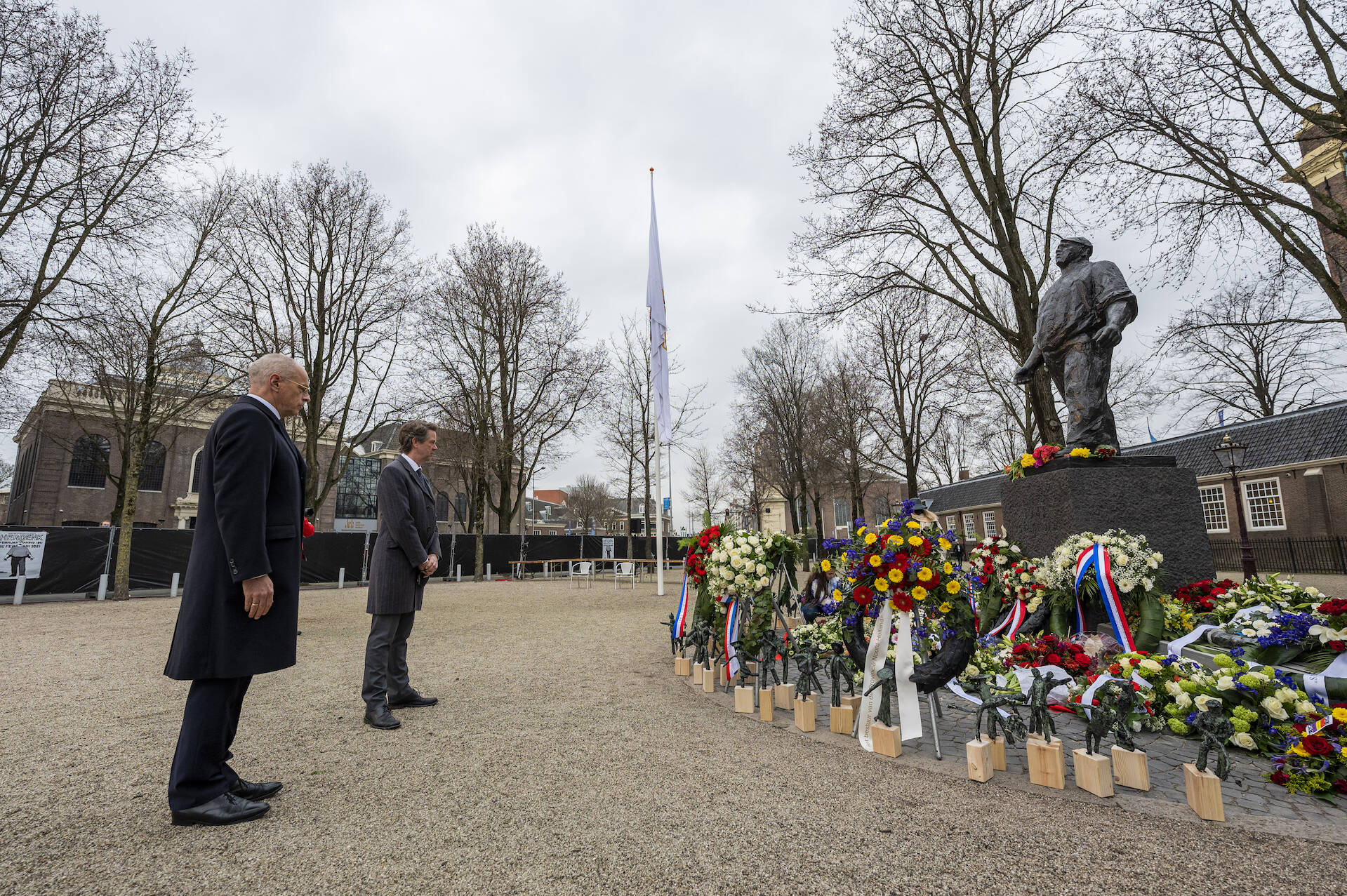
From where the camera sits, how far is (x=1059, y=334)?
6934 millimetres

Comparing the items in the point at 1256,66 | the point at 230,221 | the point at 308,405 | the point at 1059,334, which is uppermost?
the point at 230,221

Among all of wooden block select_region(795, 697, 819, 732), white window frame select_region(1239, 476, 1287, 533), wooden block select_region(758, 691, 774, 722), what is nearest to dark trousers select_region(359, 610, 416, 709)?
wooden block select_region(758, 691, 774, 722)

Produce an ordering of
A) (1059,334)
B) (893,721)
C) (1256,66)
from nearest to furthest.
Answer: (893,721) → (1059,334) → (1256,66)

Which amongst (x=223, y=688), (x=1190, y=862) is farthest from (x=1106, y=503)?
(x=223, y=688)

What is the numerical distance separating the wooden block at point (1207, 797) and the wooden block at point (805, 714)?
191cm

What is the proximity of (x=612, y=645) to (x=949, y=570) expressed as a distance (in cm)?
Answer: 508

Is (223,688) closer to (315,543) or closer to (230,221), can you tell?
(230,221)

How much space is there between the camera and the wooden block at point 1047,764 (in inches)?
113

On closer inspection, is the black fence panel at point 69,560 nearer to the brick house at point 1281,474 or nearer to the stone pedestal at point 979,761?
the stone pedestal at point 979,761

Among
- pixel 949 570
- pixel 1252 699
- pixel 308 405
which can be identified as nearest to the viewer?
pixel 1252 699

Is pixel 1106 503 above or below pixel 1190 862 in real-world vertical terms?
above

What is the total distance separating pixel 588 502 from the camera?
189ft

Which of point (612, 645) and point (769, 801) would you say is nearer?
point (769, 801)

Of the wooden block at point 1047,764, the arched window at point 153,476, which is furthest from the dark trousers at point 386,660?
the arched window at point 153,476
